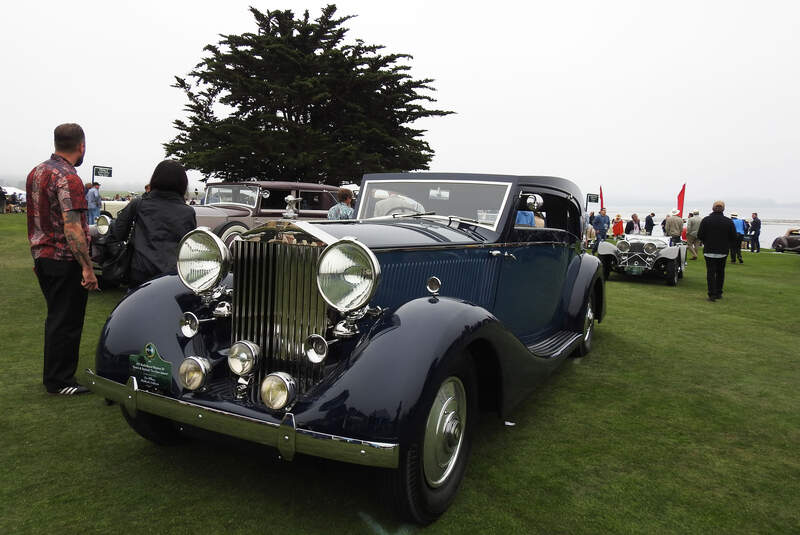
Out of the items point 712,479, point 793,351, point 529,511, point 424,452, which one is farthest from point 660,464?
point 793,351

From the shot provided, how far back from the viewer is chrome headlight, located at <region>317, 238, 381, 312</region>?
235cm

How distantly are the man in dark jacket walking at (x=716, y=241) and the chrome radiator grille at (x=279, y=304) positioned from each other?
28.4 feet

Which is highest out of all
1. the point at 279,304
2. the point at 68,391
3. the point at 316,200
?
the point at 316,200

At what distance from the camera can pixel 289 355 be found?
8.35 ft

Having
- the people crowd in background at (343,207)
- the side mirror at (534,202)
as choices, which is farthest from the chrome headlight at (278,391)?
the people crowd in background at (343,207)

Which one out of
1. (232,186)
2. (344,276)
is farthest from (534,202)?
(232,186)

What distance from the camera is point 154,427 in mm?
2795

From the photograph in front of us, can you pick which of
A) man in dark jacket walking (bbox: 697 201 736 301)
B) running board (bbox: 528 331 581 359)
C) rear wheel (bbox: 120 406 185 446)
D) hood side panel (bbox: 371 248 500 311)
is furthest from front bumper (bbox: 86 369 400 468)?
man in dark jacket walking (bbox: 697 201 736 301)

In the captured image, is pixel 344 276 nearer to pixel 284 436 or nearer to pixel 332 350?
pixel 332 350

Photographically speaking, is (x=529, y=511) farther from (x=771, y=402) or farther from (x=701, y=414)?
(x=771, y=402)

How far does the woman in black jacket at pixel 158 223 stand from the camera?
147 inches

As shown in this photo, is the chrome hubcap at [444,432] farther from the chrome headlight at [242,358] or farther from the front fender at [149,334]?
the front fender at [149,334]

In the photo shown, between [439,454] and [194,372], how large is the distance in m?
1.18

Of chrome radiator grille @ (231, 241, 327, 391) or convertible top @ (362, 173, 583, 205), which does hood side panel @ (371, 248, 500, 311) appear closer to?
chrome radiator grille @ (231, 241, 327, 391)
